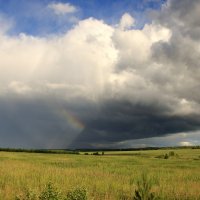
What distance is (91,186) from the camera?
2103cm

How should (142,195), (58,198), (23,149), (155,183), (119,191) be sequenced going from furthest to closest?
(23,149)
(155,183)
(119,191)
(58,198)
(142,195)

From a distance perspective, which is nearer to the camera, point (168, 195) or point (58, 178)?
point (168, 195)

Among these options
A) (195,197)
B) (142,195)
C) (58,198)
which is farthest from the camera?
(195,197)

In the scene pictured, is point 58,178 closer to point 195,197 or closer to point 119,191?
point 119,191

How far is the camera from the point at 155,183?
77.5 ft

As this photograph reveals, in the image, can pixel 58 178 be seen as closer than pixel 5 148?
Yes

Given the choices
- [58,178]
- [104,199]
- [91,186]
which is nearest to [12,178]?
[58,178]

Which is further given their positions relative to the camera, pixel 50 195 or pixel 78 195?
pixel 78 195

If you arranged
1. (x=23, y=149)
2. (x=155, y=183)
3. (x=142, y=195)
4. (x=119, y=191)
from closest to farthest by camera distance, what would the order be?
1. (x=142, y=195)
2. (x=119, y=191)
3. (x=155, y=183)
4. (x=23, y=149)

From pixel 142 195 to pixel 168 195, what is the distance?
7472mm

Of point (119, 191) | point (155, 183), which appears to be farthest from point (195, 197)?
point (155, 183)

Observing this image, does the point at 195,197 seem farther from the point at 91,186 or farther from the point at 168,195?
the point at 91,186

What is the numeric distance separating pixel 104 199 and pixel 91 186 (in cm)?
433

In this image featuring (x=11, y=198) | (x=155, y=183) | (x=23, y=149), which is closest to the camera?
(x=11, y=198)
